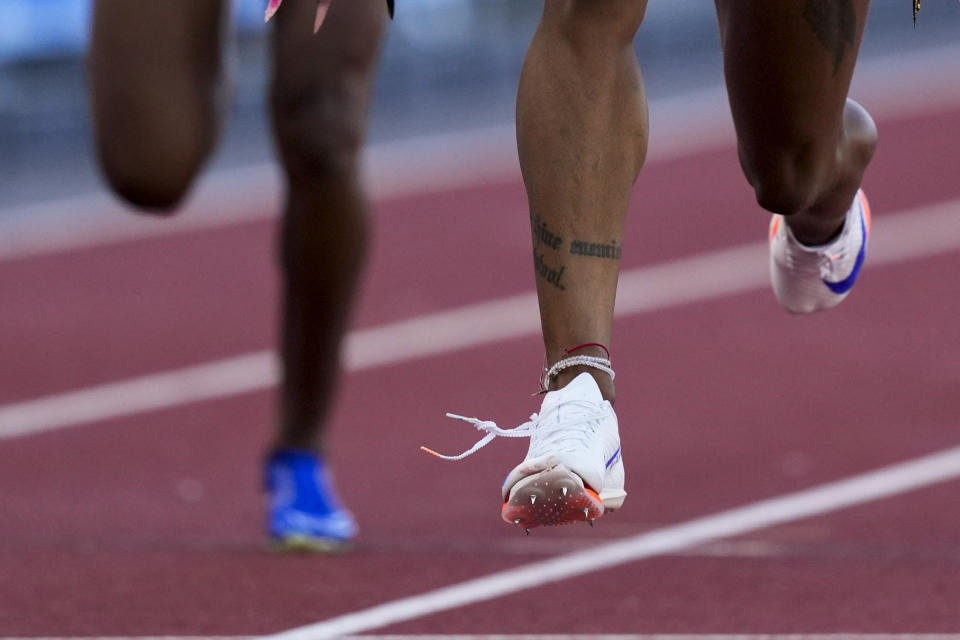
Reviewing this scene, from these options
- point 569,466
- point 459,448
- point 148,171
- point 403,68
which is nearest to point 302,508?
point 148,171

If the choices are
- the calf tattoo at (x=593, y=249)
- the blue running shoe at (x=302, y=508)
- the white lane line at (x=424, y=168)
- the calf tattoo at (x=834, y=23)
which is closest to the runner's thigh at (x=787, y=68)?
the calf tattoo at (x=834, y=23)

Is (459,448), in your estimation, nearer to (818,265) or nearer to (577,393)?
(818,265)

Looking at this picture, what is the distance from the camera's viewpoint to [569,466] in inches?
99.4

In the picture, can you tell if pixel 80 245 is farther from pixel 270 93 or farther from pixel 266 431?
pixel 270 93

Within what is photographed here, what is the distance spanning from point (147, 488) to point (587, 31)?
2481 mm

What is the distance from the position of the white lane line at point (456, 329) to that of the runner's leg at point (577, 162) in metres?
2.12

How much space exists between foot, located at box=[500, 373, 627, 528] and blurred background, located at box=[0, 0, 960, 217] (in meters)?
7.49

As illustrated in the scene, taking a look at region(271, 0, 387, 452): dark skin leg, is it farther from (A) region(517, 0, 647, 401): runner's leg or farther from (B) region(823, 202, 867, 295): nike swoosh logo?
(A) region(517, 0, 647, 401): runner's leg

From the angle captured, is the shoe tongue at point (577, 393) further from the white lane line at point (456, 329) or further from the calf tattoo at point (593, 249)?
the white lane line at point (456, 329)

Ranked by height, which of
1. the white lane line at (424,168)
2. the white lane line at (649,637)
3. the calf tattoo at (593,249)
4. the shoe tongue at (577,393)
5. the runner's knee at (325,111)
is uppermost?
the white lane line at (424,168)

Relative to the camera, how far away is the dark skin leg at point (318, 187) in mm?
3975

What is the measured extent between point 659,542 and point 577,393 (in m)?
1.53

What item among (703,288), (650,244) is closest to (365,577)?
(703,288)

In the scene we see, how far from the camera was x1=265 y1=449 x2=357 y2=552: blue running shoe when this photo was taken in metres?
4.09
